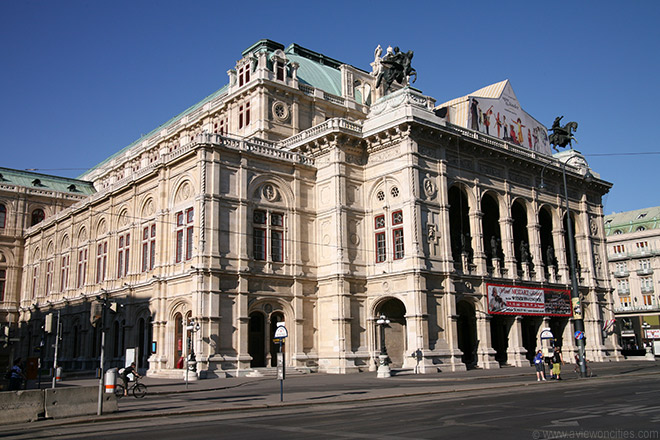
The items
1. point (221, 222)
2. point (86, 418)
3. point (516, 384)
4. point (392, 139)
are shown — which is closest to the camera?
point (86, 418)

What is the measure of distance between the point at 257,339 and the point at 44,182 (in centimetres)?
5115

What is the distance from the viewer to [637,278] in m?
78.8

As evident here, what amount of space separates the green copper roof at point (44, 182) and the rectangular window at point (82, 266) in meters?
22.9

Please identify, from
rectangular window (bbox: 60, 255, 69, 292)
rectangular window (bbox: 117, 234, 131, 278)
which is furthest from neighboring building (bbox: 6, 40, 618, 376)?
rectangular window (bbox: 60, 255, 69, 292)

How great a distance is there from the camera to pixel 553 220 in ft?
169

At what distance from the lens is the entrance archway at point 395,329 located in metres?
41.1

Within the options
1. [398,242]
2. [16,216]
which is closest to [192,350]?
[398,242]

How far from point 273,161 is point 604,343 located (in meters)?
33.3

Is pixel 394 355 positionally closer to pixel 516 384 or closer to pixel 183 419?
pixel 516 384

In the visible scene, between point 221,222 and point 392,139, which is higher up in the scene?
point 392,139

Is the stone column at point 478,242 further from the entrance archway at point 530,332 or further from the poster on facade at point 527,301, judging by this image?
the entrance archway at point 530,332

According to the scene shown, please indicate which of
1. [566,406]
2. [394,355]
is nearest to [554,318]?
[394,355]

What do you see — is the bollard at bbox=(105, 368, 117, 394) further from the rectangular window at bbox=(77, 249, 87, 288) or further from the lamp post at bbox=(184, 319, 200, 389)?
the rectangular window at bbox=(77, 249, 87, 288)

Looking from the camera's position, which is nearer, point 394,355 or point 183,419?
point 183,419
